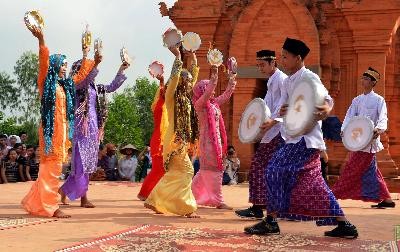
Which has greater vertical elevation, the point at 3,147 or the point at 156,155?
the point at 3,147

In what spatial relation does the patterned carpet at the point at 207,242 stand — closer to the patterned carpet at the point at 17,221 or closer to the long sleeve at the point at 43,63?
the patterned carpet at the point at 17,221

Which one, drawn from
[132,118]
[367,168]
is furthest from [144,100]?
[367,168]

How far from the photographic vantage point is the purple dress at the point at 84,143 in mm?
7309

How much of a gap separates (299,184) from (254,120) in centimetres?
Answer: 100

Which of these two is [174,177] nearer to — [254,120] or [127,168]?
[254,120]

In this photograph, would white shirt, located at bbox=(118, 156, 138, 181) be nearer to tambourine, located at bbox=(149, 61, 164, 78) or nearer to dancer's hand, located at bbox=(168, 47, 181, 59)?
tambourine, located at bbox=(149, 61, 164, 78)

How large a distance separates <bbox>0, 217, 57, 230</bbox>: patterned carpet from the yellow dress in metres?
1.24

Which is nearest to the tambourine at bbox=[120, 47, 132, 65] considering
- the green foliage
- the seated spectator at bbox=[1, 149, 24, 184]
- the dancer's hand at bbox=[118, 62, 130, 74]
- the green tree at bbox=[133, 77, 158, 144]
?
the dancer's hand at bbox=[118, 62, 130, 74]

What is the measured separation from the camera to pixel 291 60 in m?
5.41

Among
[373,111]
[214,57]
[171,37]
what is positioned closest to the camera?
[171,37]

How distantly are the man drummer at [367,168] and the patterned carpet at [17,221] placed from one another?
4631 millimetres

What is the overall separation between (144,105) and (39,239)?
5537 cm

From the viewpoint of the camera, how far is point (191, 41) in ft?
22.7

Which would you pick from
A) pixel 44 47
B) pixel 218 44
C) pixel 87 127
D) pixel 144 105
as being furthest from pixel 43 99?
pixel 144 105
